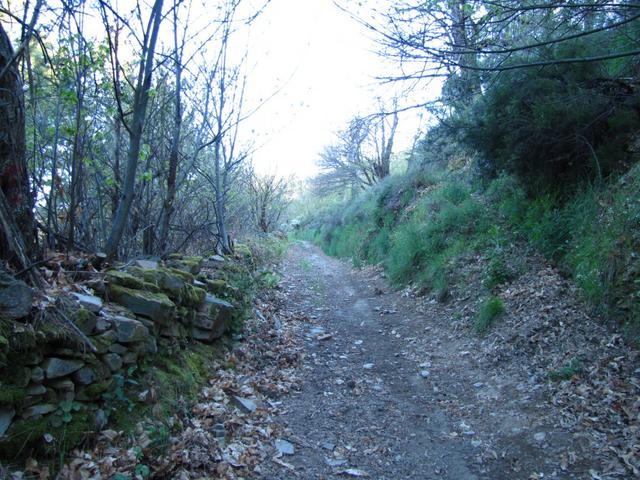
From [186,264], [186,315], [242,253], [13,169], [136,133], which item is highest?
[136,133]

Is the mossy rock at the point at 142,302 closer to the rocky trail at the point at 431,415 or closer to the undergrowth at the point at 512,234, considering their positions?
the rocky trail at the point at 431,415

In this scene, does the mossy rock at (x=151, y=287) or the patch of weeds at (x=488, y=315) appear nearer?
the mossy rock at (x=151, y=287)

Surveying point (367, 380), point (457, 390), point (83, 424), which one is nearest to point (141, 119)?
point (83, 424)

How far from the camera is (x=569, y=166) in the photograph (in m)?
7.29

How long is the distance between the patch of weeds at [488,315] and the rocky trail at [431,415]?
0.64 ft

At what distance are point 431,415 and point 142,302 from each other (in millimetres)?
3089

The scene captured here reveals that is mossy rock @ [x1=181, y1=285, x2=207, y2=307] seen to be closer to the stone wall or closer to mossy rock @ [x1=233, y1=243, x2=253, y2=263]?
the stone wall

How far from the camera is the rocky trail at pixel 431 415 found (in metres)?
3.69

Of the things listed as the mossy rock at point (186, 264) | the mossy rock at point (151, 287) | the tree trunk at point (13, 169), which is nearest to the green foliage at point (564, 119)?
the mossy rock at point (186, 264)

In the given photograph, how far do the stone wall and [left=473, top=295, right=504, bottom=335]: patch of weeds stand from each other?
12.6 feet

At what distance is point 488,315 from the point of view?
20.7 ft

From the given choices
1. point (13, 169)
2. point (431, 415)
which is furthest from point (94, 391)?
point (431, 415)

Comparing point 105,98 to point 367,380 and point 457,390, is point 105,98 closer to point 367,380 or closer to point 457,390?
point 367,380

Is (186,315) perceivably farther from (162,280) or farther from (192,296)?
A: (162,280)
